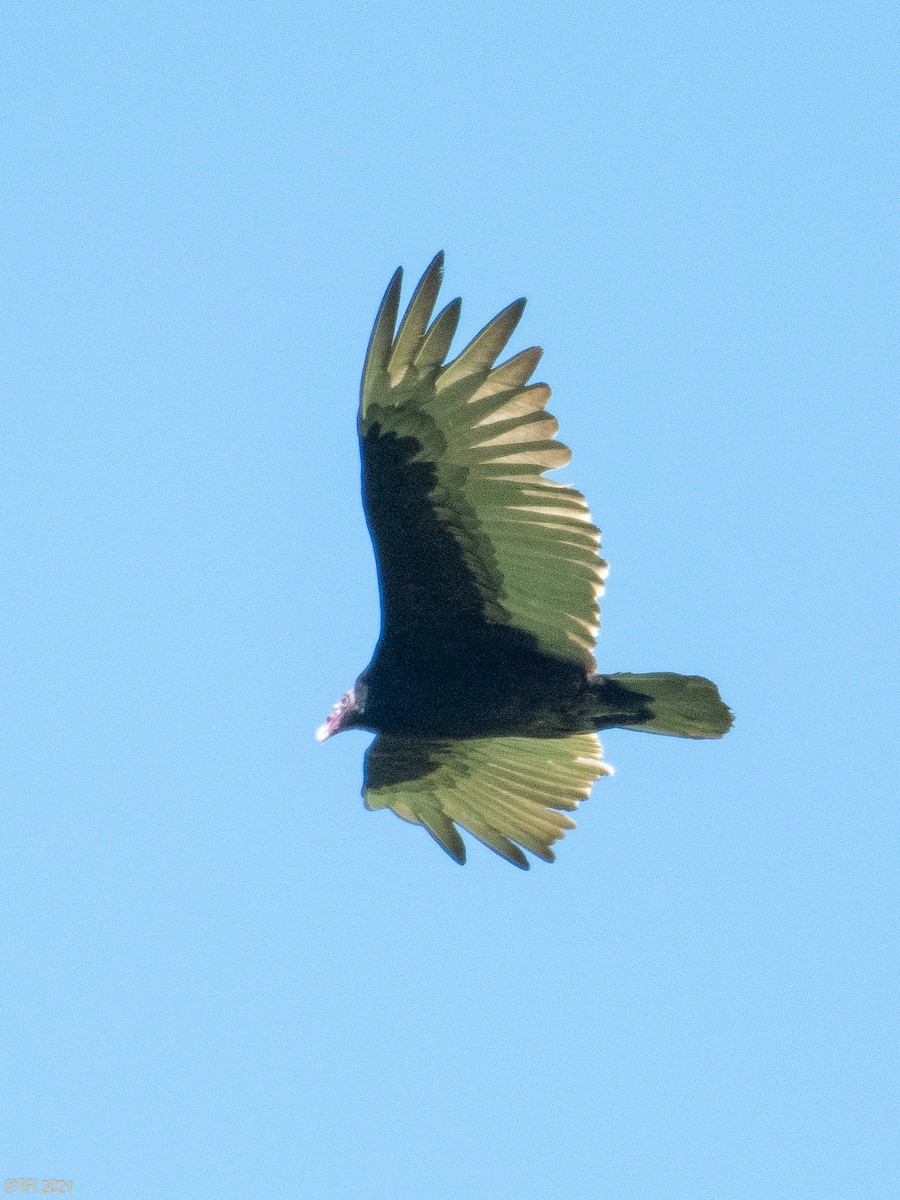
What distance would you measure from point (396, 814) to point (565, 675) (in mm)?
1513

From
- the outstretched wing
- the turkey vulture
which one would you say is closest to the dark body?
the turkey vulture

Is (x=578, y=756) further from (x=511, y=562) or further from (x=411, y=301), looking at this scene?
(x=411, y=301)

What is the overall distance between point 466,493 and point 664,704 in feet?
4.21

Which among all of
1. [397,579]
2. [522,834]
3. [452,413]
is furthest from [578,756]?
[452,413]

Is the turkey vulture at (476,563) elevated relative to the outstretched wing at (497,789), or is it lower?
elevated

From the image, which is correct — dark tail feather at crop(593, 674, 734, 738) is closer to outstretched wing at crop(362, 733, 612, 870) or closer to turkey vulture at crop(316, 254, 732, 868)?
turkey vulture at crop(316, 254, 732, 868)

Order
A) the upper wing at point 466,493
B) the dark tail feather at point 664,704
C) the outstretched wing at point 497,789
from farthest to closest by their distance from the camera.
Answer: the outstretched wing at point 497,789, the dark tail feather at point 664,704, the upper wing at point 466,493

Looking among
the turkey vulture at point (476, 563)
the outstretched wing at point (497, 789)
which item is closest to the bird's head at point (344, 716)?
the turkey vulture at point (476, 563)

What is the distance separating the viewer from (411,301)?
7.12m

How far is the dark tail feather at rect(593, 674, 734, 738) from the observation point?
7.55 m

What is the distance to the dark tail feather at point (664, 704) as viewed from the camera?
7551 millimetres

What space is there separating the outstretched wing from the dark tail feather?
0.99 meters

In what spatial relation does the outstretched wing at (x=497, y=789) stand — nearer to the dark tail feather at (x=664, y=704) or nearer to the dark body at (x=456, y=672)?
the dark body at (x=456, y=672)

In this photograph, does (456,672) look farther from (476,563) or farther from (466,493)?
(466,493)
